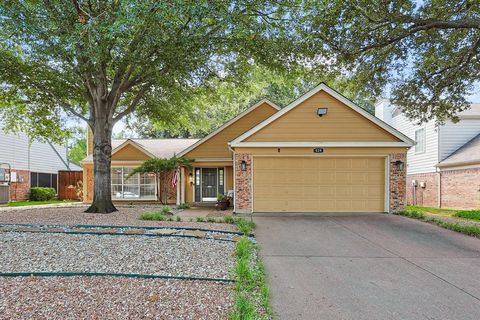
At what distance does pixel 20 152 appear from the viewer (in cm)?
2095

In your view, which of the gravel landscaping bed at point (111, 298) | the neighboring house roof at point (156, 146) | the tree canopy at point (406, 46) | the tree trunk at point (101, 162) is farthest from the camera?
the neighboring house roof at point (156, 146)

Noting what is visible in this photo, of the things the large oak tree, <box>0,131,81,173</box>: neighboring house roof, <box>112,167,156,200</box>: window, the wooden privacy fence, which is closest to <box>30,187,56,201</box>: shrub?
the wooden privacy fence

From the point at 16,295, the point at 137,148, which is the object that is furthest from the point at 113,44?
the point at 137,148

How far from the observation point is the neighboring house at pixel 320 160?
38.4 feet

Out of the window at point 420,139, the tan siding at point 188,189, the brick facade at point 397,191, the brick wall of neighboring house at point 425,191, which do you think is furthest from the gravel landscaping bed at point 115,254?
the window at point 420,139

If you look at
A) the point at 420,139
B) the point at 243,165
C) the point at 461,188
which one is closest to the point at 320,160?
the point at 243,165

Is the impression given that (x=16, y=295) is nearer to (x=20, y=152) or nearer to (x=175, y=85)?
(x=175, y=85)

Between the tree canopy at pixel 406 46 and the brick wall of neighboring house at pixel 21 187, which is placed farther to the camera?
the brick wall of neighboring house at pixel 21 187

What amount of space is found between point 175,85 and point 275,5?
437cm

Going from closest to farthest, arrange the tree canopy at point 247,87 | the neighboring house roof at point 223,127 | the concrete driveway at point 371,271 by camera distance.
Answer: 1. the concrete driveway at point 371,271
2. the tree canopy at point 247,87
3. the neighboring house roof at point 223,127

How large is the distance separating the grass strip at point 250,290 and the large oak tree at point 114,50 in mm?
5630

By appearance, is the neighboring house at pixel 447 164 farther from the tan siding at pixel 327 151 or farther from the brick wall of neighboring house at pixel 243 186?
the brick wall of neighboring house at pixel 243 186

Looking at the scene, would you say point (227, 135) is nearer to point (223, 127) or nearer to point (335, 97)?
point (223, 127)

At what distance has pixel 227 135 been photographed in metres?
15.9
